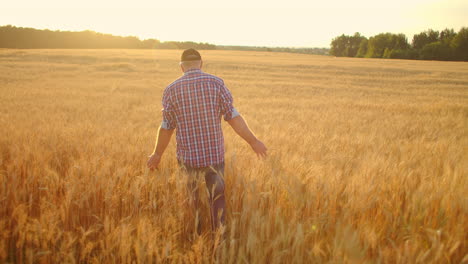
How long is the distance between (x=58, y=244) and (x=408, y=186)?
8.33 ft

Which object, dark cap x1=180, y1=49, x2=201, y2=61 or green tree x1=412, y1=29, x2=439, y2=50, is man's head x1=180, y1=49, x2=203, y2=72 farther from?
green tree x1=412, y1=29, x2=439, y2=50

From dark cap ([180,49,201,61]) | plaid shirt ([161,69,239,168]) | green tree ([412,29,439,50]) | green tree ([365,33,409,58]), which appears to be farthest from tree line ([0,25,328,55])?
plaid shirt ([161,69,239,168])

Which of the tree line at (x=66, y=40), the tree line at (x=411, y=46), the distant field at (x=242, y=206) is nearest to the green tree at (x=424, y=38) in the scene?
the tree line at (x=411, y=46)

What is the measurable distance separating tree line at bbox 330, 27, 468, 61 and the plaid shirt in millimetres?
67283

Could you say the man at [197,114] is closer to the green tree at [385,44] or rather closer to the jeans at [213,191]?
the jeans at [213,191]

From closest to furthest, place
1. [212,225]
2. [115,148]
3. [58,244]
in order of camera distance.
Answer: [58,244], [212,225], [115,148]

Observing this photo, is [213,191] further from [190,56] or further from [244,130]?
[190,56]

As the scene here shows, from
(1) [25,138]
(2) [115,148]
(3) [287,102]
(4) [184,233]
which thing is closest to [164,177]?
(4) [184,233]

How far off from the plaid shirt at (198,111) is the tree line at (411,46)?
6728cm

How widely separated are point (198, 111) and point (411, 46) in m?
79.1

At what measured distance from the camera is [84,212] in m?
1.76

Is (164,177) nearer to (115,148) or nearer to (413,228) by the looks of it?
(115,148)

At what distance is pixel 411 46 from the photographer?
64250 millimetres

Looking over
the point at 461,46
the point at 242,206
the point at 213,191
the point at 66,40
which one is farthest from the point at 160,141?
the point at 66,40
